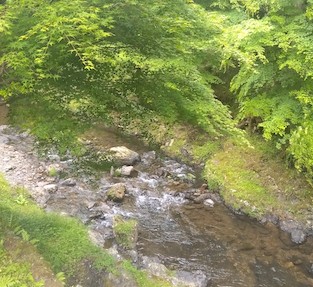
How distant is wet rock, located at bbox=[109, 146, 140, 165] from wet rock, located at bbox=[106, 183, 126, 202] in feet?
5.84

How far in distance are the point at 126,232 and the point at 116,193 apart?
2.03 m

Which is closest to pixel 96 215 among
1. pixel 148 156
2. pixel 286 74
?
pixel 148 156

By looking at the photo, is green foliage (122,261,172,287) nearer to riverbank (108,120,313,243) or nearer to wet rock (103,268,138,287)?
wet rock (103,268,138,287)

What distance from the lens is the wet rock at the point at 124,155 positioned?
11883 mm

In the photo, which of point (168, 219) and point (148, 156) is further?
point (148, 156)

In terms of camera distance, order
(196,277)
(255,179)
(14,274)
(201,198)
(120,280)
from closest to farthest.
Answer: (14,274) → (120,280) → (196,277) → (201,198) → (255,179)

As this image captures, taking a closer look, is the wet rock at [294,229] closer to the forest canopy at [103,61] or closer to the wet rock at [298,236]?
the wet rock at [298,236]

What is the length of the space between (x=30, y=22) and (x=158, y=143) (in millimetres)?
10620

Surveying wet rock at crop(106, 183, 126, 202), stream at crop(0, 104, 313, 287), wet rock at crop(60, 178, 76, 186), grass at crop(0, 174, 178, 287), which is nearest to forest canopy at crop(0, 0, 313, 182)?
stream at crop(0, 104, 313, 287)

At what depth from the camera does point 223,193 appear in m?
10.5

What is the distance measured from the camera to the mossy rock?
26.0 ft

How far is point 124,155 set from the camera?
12055mm

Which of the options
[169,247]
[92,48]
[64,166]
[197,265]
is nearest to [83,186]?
[64,166]

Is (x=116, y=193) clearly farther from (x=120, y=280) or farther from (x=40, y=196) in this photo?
(x=120, y=280)
